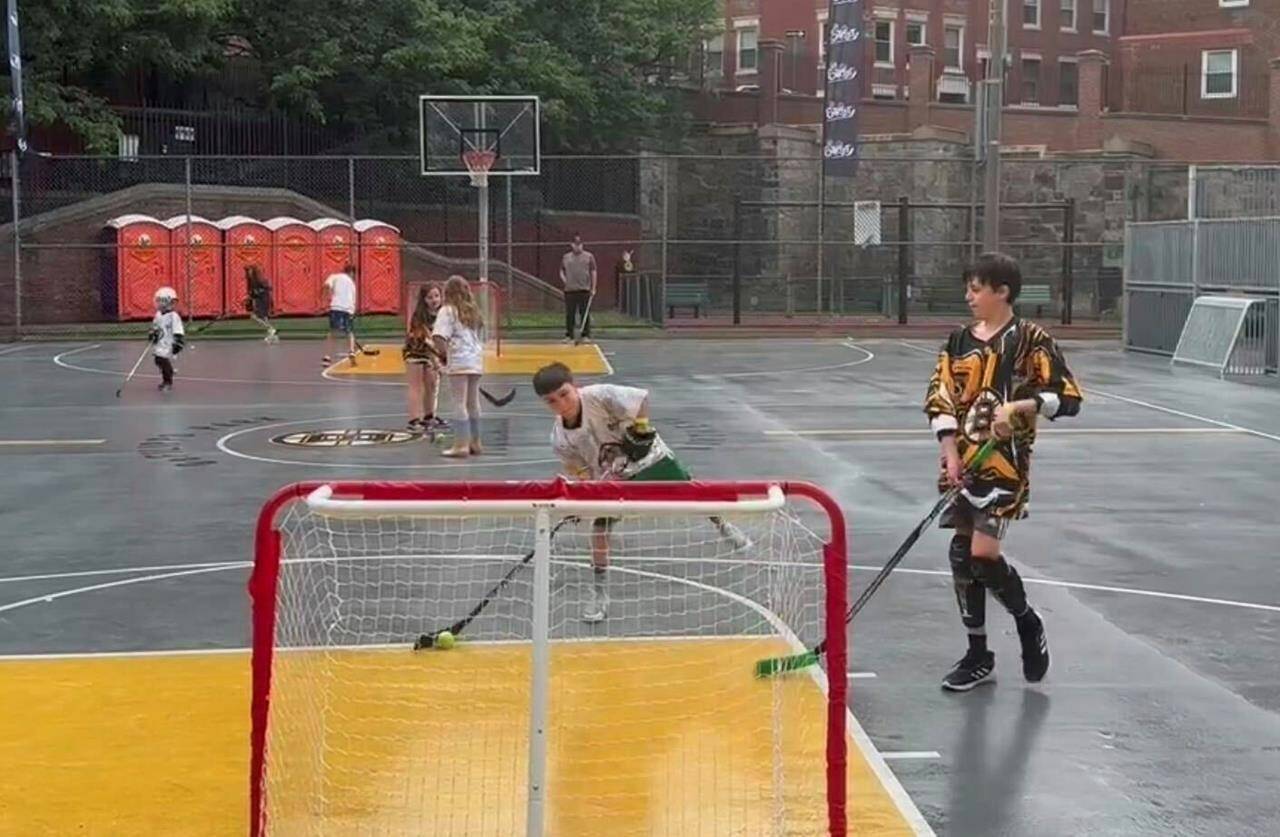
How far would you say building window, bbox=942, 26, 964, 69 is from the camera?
59.3 meters

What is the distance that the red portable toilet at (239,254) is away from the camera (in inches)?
1437

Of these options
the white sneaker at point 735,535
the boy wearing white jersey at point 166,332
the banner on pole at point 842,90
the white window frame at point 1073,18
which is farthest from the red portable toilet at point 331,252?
the white window frame at point 1073,18

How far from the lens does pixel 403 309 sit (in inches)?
1527

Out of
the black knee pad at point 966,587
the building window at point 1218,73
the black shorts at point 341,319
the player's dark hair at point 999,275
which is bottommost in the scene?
the black knee pad at point 966,587

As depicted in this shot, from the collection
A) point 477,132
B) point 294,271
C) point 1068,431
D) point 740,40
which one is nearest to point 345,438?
point 1068,431

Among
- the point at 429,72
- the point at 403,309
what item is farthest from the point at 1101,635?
the point at 429,72

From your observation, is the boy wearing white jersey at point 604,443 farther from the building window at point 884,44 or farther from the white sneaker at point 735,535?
the building window at point 884,44

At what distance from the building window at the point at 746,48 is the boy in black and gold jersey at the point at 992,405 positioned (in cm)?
5259

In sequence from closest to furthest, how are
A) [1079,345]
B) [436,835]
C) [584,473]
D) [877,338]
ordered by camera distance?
[436,835], [584,473], [1079,345], [877,338]

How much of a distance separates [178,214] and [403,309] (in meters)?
5.38

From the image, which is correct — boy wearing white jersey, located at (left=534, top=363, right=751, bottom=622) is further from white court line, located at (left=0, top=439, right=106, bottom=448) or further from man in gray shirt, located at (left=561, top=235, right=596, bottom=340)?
man in gray shirt, located at (left=561, top=235, right=596, bottom=340)

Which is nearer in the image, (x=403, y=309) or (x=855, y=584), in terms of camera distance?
(x=855, y=584)

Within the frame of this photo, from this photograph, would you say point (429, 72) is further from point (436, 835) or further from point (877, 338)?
point (436, 835)

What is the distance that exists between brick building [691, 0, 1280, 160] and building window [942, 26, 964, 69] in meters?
0.05
